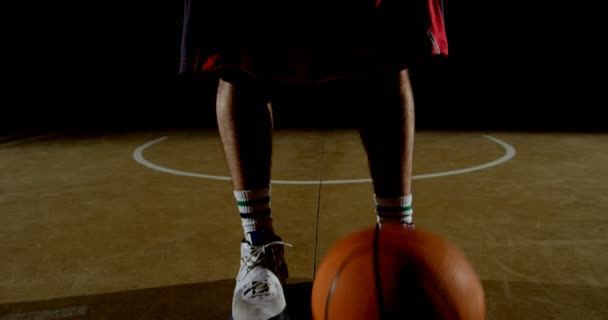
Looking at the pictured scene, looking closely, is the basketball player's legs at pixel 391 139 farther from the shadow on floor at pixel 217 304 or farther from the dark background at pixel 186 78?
the dark background at pixel 186 78

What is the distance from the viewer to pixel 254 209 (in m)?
1.35

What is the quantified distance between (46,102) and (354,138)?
12.7 feet

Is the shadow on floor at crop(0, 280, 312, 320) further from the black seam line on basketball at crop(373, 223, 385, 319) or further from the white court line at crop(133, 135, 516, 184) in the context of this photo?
the white court line at crop(133, 135, 516, 184)

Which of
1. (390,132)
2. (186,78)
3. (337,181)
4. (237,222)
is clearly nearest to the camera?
(390,132)

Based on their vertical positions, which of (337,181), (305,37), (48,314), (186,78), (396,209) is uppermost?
(305,37)

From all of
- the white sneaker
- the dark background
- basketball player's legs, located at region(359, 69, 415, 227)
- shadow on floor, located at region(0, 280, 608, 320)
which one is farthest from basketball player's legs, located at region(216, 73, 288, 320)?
the dark background

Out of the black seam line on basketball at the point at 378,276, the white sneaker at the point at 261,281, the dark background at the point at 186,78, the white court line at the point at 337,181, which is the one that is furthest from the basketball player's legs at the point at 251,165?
the dark background at the point at 186,78

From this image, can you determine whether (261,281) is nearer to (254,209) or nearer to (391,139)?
(254,209)

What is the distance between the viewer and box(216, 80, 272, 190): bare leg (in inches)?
52.6

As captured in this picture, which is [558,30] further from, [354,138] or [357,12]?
[357,12]

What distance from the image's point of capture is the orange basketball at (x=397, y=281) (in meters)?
0.89

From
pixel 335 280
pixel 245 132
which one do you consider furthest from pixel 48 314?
pixel 335 280

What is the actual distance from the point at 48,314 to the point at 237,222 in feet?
2.76

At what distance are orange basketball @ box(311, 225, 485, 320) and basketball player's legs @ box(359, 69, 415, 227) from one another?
34cm
